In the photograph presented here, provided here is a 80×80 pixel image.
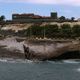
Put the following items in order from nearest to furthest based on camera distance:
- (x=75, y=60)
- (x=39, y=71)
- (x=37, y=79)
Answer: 1. (x=37, y=79)
2. (x=39, y=71)
3. (x=75, y=60)

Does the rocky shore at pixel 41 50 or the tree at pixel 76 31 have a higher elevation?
the tree at pixel 76 31

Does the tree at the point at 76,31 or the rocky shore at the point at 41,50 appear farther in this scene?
the tree at the point at 76,31

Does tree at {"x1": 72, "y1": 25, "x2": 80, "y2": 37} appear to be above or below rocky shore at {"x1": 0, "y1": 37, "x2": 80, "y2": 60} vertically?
above

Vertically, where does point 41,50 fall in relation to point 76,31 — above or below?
below

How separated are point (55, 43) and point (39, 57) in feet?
23.9

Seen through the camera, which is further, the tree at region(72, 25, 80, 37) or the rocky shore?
the tree at region(72, 25, 80, 37)

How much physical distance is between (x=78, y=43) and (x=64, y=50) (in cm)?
559

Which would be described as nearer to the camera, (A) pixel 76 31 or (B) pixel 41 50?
(B) pixel 41 50

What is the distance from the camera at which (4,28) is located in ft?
477

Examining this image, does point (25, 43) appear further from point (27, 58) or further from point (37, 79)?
point (37, 79)

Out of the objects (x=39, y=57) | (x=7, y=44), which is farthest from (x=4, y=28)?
(x=39, y=57)

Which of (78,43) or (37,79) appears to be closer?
(37,79)

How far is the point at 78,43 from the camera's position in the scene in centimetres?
9694

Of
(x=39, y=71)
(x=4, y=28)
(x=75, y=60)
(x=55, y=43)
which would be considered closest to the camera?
(x=39, y=71)
